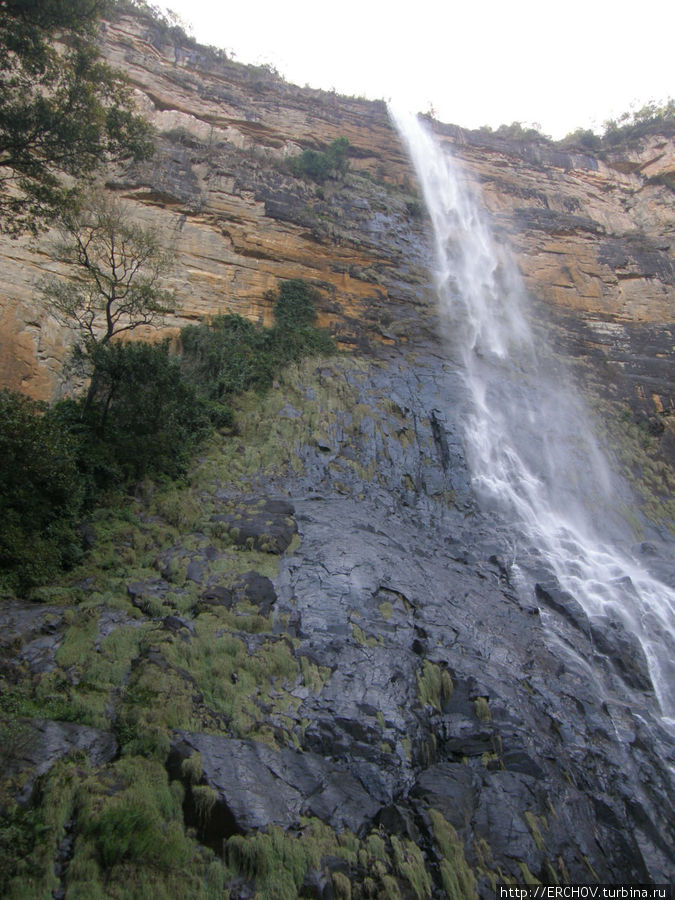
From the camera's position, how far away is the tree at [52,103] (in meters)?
7.60

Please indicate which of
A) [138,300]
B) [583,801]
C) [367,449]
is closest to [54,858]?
[583,801]

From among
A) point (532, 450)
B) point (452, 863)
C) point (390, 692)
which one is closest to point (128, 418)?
point (390, 692)

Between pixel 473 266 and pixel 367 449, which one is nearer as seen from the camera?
pixel 367 449

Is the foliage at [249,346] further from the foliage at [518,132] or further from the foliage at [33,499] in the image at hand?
the foliage at [518,132]

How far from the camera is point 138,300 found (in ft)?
37.7

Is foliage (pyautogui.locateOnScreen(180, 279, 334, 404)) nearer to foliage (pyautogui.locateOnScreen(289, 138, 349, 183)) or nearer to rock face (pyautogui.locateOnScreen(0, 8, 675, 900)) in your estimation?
rock face (pyautogui.locateOnScreen(0, 8, 675, 900))

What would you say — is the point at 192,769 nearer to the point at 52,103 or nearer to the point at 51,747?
the point at 51,747

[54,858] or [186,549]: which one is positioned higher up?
[186,549]

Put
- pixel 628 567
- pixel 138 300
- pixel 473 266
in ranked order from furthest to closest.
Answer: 1. pixel 473 266
2. pixel 628 567
3. pixel 138 300

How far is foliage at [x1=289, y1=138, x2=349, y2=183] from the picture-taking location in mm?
22359

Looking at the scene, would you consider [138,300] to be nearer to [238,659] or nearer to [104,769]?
[238,659]

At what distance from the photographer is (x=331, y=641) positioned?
28.5 feet

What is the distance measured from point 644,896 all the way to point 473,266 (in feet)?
70.1

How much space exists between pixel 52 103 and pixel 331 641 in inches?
351
